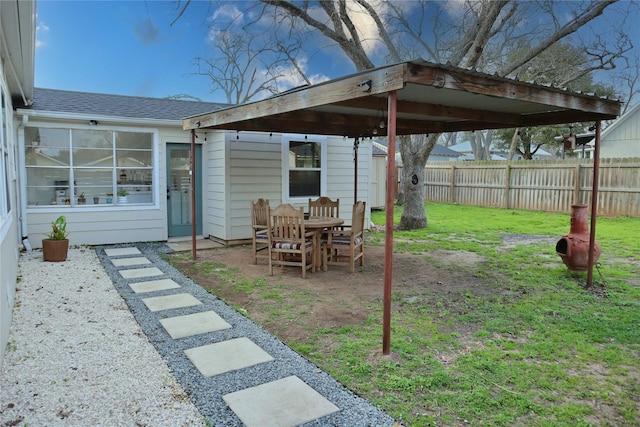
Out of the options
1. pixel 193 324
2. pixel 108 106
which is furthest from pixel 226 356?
pixel 108 106

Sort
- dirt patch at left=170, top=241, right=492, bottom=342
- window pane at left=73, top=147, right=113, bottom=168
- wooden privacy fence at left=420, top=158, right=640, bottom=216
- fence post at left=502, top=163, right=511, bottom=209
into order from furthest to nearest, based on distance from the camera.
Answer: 1. fence post at left=502, top=163, right=511, bottom=209
2. wooden privacy fence at left=420, top=158, right=640, bottom=216
3. window pane at left=73, top=147, right=113, bottom=168
4. dirt patch at left=170, top=241, right=492, bottom=342

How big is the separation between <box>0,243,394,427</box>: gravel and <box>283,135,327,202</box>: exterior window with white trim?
443cm

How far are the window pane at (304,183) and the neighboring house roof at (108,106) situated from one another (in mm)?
2618

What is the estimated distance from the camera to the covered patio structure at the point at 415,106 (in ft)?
10.5

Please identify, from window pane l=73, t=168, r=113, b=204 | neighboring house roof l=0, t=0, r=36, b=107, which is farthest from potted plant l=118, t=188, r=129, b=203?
neighboring house roof l=0, t=0, r=36, b=107

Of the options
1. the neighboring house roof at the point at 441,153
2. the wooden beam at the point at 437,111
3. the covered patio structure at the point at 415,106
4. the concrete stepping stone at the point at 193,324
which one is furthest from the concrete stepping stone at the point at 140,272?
the neighboring house roof at the point at 441,153

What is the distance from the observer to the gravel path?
94.7 inches

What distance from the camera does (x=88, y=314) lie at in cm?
417

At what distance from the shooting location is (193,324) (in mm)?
3922

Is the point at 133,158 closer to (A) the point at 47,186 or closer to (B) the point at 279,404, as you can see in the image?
(A) the point at 47,186

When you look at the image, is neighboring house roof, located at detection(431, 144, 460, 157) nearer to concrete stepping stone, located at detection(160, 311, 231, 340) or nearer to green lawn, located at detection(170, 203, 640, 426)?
green lawn, located at detection(170, 203, 640, 426)

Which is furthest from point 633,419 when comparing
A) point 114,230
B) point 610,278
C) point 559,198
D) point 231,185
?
point 559,198

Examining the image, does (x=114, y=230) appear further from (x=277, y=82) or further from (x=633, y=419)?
(x=277, y=82)

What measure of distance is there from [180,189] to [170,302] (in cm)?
452
